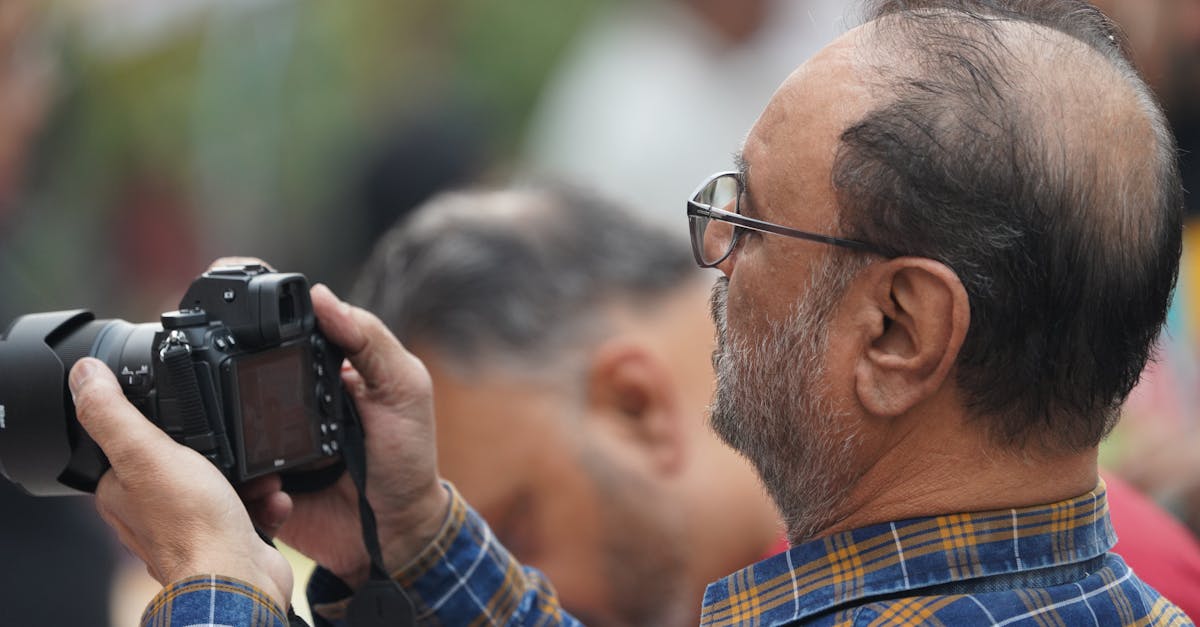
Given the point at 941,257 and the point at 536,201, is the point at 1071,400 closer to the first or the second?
the point at 941,257

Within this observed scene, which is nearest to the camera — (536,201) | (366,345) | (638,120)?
(366,345)

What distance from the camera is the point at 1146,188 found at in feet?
4.50

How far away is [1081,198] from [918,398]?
→ 0.25 m

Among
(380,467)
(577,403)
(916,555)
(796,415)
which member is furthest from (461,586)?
(916,555)

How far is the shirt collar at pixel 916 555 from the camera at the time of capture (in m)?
1.33

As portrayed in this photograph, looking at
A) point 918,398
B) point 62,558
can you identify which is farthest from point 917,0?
point 62,558

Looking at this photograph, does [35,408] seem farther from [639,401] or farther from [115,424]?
[639,401]

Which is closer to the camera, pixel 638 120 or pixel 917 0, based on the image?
pixel 917 0

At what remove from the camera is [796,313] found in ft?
4.74

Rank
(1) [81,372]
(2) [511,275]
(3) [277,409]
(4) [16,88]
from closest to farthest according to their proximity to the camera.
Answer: (1) [81,372] < (3) [277,409] < (2) [511,275] < (4) [16,88]

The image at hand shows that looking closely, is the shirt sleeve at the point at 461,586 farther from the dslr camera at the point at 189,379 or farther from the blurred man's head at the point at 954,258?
the blurred man's head at the point at 954,258

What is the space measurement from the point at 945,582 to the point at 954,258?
311 mm

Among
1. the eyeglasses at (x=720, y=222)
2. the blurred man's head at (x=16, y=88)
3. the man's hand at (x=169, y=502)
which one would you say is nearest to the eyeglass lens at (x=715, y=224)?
the eyeglasses at (x=720, y=222)

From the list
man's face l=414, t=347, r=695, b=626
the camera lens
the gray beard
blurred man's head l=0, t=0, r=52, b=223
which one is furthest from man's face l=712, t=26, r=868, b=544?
blurred man's head l=0, t=0, r=52, b=223
